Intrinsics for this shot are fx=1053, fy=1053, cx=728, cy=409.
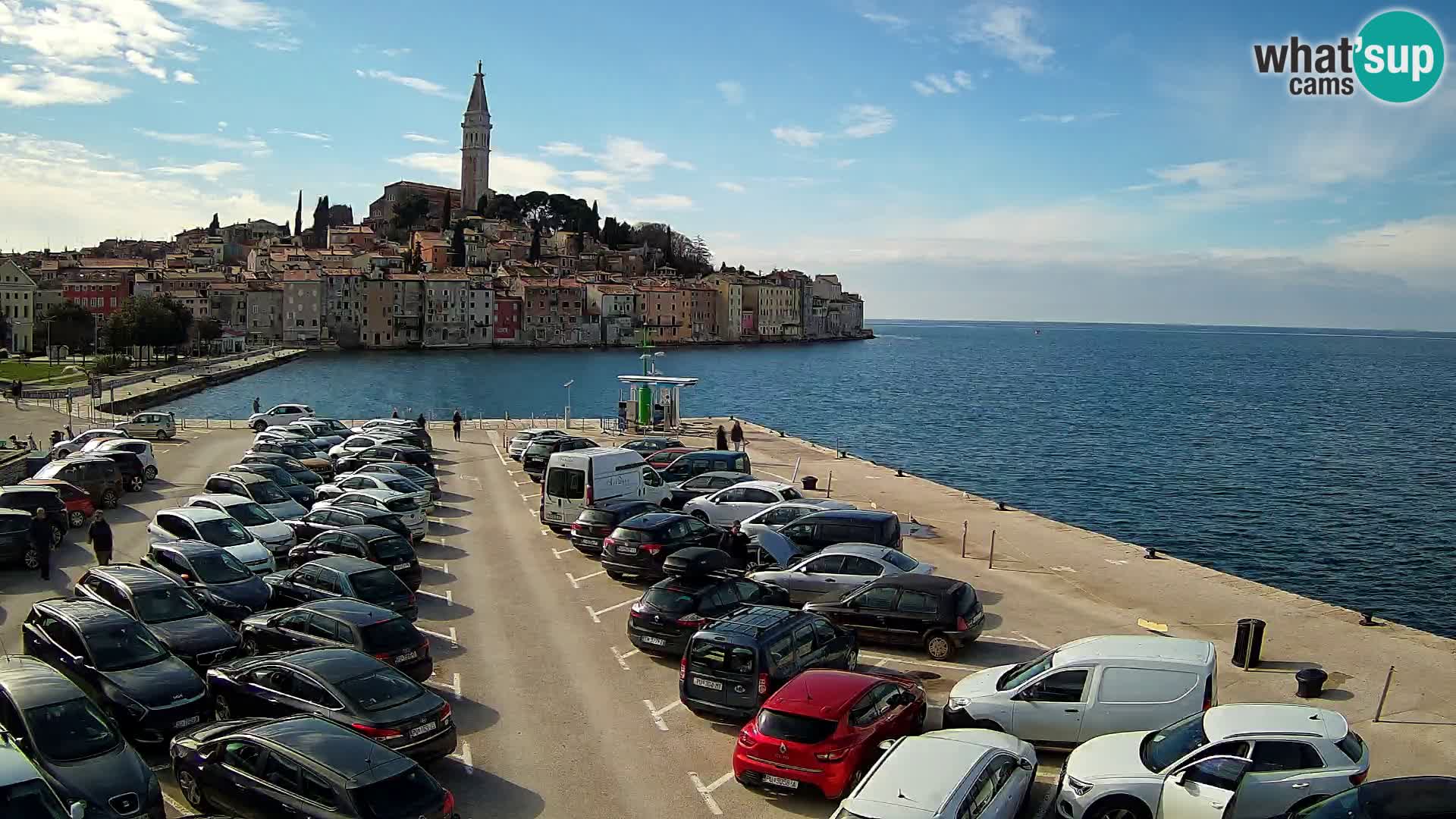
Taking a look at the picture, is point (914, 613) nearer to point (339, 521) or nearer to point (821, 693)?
point (821, 693)

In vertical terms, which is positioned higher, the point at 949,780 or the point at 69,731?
the point at 949,780

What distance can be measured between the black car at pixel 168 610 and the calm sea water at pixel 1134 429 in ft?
85.9

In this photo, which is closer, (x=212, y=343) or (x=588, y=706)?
(x=588, y=706)

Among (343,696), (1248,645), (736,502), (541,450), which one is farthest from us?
(541,450)

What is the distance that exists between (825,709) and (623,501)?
482 inches

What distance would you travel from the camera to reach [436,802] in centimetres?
823

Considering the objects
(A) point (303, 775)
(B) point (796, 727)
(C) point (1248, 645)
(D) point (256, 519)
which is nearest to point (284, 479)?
(D) point (256, 519)

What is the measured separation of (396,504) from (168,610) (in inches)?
318

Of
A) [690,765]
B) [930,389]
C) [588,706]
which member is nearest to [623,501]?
[588,706]

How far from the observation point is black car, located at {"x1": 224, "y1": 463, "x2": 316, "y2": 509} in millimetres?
23594

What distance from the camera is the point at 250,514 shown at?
772 inches

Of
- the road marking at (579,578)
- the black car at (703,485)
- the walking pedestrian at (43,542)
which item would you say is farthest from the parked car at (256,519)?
the black car at (703,485)

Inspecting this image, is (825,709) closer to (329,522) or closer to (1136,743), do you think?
(1136,743)

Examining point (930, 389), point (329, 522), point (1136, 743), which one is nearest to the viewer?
point (1136, 743)
